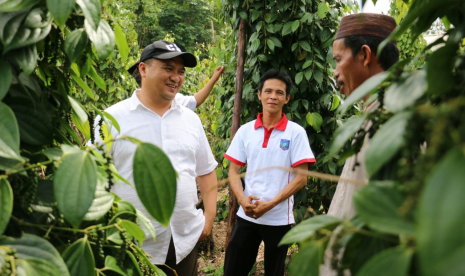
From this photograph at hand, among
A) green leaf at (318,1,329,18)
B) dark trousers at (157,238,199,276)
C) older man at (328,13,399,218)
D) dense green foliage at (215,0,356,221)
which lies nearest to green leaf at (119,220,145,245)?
older man at (328,13,399,218)

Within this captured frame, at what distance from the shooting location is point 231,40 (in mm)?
3680

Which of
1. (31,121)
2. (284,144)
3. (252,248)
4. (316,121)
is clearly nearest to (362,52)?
(284,144)

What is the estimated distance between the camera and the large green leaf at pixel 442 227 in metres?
0.26

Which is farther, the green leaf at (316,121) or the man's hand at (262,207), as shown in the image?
the green leaf at (316,121)

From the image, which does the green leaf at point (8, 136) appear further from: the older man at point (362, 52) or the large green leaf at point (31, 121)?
the older man at point (362, 52)

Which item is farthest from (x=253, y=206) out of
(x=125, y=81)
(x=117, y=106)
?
(x=125, y=81)

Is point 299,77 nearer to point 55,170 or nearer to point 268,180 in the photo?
point 268,180

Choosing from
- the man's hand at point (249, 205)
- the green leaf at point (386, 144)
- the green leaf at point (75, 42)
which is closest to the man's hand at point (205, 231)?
the man's hand at point (249, 205)

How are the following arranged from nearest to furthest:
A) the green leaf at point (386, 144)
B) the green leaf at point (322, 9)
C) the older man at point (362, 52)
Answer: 1. the green leaf at point (386, 144)
2. the older man at point (362, 52)
3. the green leaf at point (322, 9)

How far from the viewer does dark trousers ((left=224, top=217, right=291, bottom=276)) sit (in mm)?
2582

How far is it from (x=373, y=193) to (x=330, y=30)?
9.57ft

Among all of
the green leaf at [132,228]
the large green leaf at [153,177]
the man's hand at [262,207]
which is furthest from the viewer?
the man's hand at [262,207]

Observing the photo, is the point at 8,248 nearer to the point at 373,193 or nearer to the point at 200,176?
the point at 373,193

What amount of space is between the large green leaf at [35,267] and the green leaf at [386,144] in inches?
16.5
